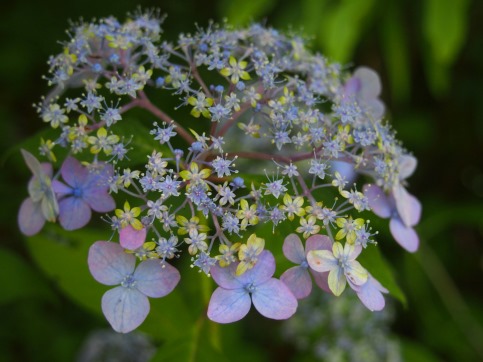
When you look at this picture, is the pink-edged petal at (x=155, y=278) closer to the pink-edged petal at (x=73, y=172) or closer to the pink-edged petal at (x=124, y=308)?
the pink-edged petal at (x=124, y=308)

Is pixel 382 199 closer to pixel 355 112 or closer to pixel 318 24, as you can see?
pixel 355 112

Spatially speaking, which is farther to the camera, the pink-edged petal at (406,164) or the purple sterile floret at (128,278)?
the pink-edged petal at (406,164)

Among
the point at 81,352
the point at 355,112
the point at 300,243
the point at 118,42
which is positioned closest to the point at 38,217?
the point at 118,42

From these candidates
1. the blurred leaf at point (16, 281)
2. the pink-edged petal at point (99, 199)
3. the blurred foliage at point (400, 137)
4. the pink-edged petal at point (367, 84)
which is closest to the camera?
the pink-edged petal at point (99, 199)

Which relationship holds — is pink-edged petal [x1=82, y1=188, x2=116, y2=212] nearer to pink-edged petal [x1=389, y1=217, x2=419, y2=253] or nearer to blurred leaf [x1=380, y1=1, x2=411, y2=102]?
pink-edged petal [x1=389, y1=217, x2=419, y2=253]

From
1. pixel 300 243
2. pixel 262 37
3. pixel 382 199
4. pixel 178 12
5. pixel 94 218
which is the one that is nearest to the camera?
pixel 300 243

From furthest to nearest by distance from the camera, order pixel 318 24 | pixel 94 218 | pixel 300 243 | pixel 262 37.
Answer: pixel 94 218 → pixel 318 24 → pixel 262 37 → pixel 300 243

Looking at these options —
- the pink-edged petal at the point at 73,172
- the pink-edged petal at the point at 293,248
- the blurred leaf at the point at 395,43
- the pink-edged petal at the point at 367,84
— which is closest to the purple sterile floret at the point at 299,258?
the pink-edged petal at the point at 293,248

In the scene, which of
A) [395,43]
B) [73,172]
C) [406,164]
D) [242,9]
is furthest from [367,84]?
[395,43]

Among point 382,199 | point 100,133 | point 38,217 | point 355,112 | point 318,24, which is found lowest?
point 38,217
